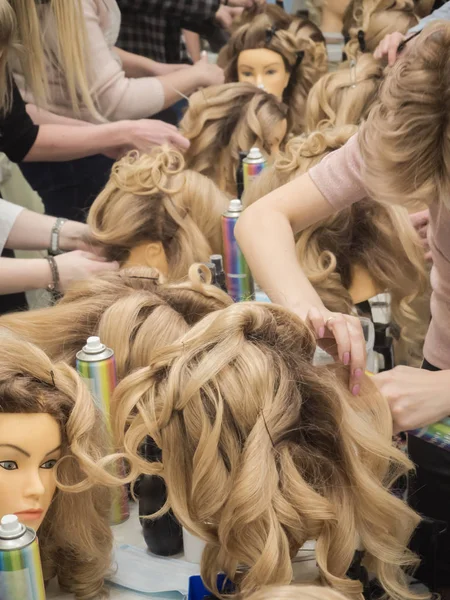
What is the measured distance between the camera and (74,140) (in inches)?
80.4

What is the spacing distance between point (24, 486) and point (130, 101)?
1473mm

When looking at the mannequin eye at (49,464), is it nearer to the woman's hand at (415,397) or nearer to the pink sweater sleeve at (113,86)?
the woman's hand at (415,397)

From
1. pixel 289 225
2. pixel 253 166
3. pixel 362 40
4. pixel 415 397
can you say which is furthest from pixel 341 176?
pixel 362 40

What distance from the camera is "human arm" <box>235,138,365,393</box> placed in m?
1.25

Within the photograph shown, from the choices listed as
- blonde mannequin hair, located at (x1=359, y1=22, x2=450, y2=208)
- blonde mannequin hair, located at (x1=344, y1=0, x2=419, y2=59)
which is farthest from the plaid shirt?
blonde mannequin hair, located at (x1=359, y1=22, x2=450, y2=208)

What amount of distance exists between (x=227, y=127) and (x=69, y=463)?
1.27 meters

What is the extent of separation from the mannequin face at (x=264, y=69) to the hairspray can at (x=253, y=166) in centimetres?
61

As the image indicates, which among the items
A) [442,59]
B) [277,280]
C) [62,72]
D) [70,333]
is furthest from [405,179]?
[62,72]

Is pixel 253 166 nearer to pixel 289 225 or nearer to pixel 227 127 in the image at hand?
pixel 227 127

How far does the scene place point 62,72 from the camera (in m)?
2.07

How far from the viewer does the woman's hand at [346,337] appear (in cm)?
106

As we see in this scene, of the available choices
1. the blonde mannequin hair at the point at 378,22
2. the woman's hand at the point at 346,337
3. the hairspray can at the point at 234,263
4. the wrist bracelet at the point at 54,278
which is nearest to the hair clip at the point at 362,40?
the blonde mannequin hair at the point at 378,22

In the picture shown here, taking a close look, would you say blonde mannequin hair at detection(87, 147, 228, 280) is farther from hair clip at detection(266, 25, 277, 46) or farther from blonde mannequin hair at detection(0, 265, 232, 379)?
hair clip at detection(266, 25, 277, 46)

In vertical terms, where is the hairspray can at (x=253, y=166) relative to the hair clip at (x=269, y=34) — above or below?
below
